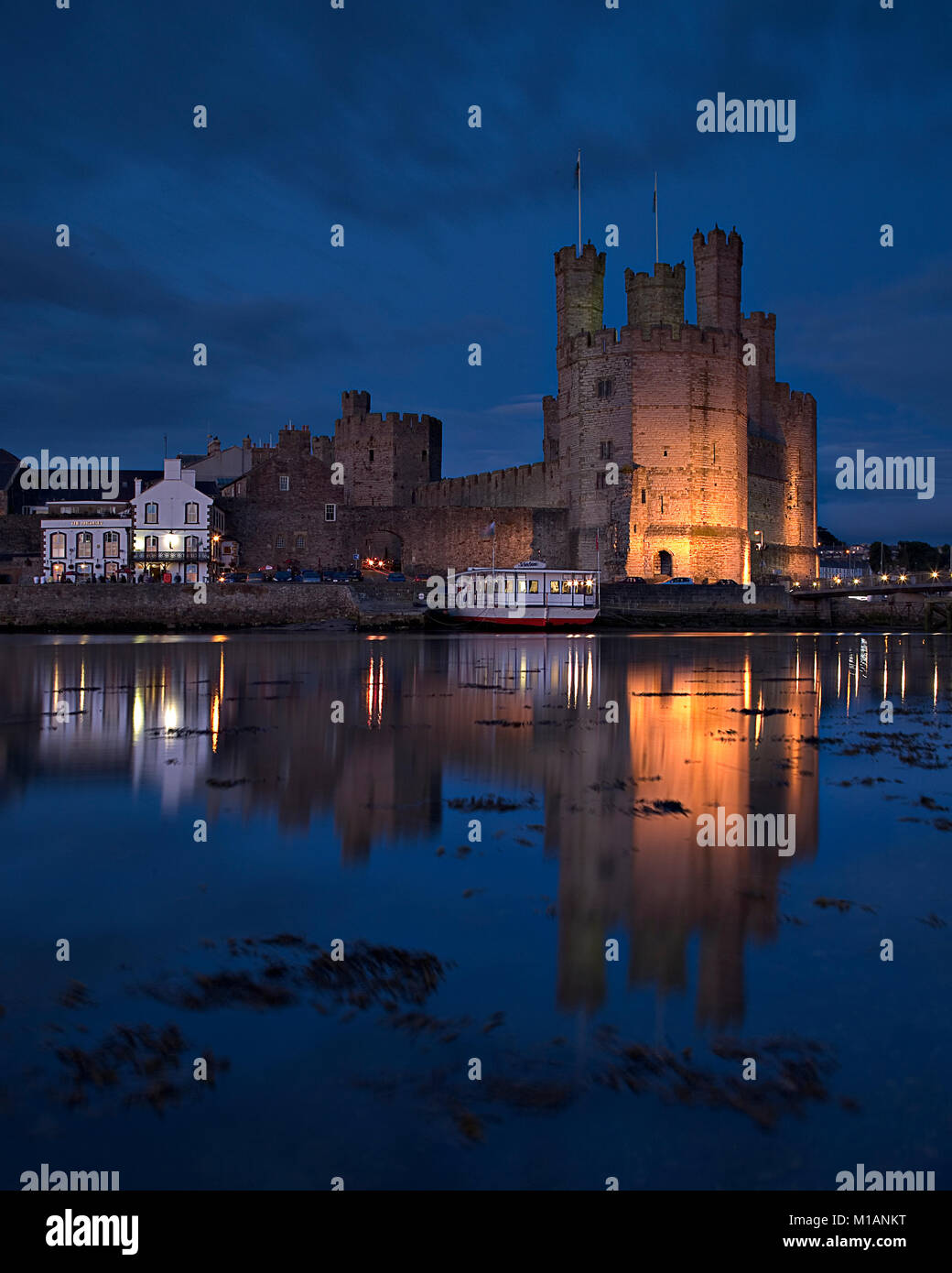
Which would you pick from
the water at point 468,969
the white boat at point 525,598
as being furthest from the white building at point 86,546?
the water at point 468,969

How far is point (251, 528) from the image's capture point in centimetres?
4591

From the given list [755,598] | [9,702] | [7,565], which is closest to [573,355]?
[755,598]

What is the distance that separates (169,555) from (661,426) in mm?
23059

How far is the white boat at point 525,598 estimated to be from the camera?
3506cm

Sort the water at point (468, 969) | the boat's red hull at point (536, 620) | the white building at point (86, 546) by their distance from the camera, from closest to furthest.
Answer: the water at point (468, 969) → the boat's red hull at point (536, 620) → the white building at point (86, 546)

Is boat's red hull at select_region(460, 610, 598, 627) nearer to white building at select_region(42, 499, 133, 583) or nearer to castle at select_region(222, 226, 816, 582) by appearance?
castle at select_region(222, 226, 816, 582)

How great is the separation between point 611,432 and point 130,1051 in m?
40.6

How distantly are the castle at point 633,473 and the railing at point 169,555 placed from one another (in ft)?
9.22

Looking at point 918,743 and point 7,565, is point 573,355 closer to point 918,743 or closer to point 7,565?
point 7,565

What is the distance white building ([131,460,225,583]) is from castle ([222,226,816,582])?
7.24ft

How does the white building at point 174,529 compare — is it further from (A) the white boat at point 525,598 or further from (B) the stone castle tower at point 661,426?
(B) the stone castle tower at point 661,426

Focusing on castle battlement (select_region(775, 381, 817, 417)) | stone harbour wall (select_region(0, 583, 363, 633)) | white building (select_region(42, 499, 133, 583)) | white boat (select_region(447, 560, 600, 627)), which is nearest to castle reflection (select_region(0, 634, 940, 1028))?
white boat (select_region(447, 560, 600, 627))

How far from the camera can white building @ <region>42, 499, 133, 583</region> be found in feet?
141
